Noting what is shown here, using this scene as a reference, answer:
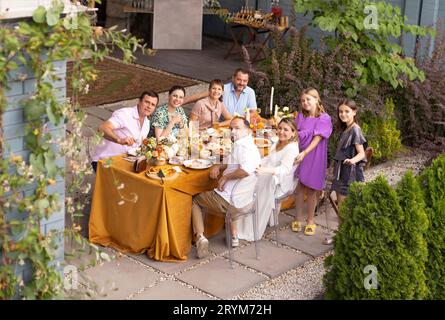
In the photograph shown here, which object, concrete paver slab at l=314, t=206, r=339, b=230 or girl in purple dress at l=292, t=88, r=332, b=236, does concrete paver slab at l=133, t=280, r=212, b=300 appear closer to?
girl in purple dress at l=292, t=88, r=332, b=236

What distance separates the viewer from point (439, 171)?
6.50 m

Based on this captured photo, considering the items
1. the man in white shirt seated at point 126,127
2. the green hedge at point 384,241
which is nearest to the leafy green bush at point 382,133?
the man in white shirt seated at point 126,127

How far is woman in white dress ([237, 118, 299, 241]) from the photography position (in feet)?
25.2

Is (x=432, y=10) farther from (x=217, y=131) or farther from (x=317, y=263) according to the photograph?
(x=317, y=263)

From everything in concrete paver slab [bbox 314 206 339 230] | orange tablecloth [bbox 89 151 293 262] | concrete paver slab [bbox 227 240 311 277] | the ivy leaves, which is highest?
the ivy leaves

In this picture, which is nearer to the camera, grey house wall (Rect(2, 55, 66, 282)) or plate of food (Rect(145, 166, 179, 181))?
grey house wall (Rect(2, 55, 66, 282))

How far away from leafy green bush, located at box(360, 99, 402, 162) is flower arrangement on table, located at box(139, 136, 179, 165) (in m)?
3.30

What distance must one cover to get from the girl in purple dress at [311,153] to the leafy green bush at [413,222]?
1827mm

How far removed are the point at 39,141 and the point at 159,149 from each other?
2.13 meters

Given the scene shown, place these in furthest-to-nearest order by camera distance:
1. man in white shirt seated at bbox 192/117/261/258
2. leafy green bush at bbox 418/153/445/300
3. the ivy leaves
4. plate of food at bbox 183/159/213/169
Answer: plate of food at bbox 183/159/213/169
man in white shirt seated at bbox 192/117/261/258
leafy green bush at bbox 418/153/445/300
the ivy leaves

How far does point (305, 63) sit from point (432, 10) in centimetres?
278

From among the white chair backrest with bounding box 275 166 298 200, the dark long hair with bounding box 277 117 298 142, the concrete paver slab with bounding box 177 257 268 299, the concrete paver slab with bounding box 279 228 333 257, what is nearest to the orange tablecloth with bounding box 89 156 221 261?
the concrete paver slab with bounding box 177 257 268 299

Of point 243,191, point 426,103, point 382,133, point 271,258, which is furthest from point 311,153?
point 426,103

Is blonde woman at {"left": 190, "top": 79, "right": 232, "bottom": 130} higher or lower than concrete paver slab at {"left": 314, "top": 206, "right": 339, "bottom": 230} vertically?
higher
